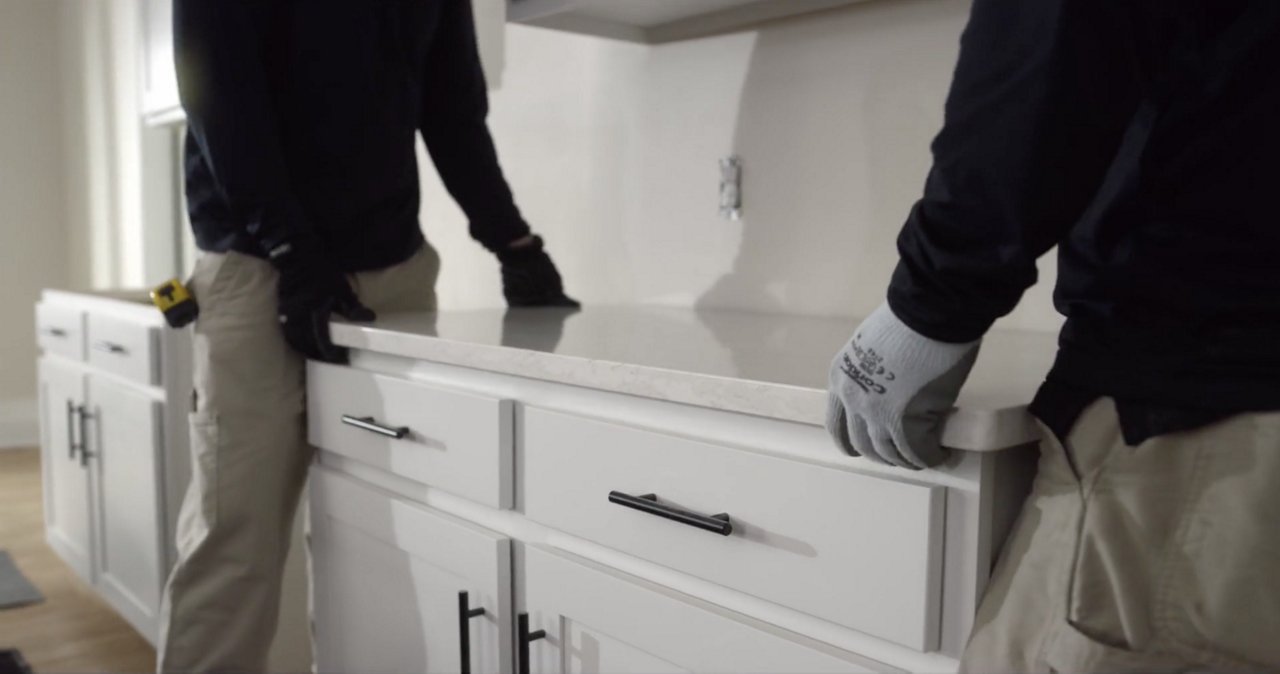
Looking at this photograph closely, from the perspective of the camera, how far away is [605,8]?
4.94 feet

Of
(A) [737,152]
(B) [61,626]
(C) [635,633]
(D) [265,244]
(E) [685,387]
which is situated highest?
(A) [737,152]

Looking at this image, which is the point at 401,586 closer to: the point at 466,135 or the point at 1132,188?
the point at 466,135

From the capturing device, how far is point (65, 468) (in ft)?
8.34

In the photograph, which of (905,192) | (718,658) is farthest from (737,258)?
(718,658)

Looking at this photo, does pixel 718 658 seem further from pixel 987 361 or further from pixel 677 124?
pixel 677 124

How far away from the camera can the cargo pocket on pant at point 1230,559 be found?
549 millimetres

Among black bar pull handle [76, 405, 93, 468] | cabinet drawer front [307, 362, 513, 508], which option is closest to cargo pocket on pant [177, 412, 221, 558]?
cabinet drawer front [307, 362, 513, 508]

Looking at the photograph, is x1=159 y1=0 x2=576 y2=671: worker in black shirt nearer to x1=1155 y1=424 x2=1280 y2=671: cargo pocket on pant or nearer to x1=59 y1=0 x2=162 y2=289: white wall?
x1=1155 y1=424 x2=1280 y2=671: cargo pocket on pant

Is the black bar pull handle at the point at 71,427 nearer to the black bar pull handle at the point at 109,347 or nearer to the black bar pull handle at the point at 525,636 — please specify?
the black bar pull handle at the point at 109,347

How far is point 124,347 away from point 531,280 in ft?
3.31

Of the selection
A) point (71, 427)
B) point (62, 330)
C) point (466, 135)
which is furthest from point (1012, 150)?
point (62, 330)

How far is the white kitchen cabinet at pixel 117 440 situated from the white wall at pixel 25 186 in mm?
2031

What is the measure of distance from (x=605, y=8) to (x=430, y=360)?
665 millimetres

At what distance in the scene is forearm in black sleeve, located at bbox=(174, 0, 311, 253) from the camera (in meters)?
1.27
